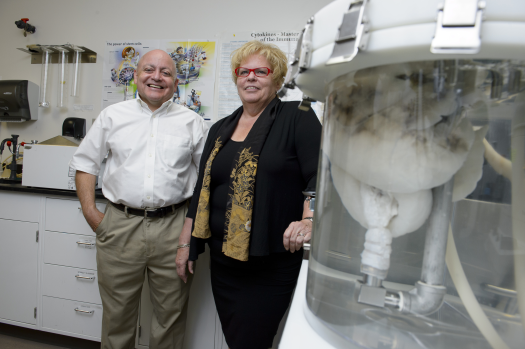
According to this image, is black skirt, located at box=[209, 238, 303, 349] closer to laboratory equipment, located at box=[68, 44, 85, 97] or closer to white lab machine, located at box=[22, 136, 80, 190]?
white lab machine, located at box=[22, 136, 80, 190]

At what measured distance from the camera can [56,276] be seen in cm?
173

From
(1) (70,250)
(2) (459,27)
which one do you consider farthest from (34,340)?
(2) (459,27)

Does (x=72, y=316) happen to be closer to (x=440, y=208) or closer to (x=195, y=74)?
(x=195, y=74)

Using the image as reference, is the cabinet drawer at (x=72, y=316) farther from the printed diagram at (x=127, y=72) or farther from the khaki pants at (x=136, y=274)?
the printed diagram at (x=127, y=72)

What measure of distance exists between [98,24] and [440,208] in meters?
2.63

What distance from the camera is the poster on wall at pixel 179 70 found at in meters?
2.10

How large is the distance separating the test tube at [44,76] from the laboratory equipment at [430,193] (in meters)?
2.59

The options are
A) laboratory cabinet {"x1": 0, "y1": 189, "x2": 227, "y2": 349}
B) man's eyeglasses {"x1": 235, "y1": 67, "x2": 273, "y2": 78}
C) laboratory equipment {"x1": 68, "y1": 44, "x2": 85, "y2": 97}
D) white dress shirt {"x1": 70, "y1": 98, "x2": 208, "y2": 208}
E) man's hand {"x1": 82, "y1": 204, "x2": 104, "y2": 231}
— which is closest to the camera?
man's eyeglasses {"x1": 235, "y1": 67, "x2": 273, "y2": 78}

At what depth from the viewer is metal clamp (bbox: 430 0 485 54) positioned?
24 cm

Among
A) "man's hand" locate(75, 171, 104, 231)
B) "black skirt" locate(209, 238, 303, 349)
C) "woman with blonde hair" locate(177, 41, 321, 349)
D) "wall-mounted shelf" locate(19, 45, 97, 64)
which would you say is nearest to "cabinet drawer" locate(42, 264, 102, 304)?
"man's hand" locate(75, 171, 104, 231)

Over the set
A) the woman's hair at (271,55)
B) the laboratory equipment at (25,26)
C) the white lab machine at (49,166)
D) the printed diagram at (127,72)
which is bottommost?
the white lab machine at (49,166)

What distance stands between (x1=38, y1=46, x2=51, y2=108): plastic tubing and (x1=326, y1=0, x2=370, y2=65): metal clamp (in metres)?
2.63

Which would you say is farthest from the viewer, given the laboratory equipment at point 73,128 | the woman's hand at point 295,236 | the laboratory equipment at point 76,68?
the laboratory equipment at point 76,68

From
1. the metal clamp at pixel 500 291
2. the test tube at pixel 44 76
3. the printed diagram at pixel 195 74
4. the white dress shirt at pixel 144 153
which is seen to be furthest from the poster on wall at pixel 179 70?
the metal clamp at pixel 500 291
